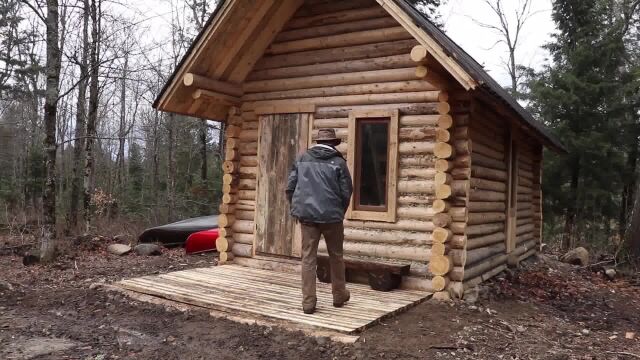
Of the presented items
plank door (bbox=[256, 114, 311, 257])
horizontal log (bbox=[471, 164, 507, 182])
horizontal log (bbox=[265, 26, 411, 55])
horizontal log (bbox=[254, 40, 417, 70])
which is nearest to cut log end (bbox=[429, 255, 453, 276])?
horizontal log (bbox=[471, 164, 507, 182])

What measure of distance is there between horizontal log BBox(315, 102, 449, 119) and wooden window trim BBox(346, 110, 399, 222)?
98 millimetres

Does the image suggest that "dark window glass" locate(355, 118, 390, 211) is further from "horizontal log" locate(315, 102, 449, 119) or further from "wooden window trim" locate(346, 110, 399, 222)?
"horizontal log" locate(315, 102, 449, 119)

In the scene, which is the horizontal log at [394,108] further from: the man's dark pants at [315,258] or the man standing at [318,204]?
the man's dark pants at [315,258]

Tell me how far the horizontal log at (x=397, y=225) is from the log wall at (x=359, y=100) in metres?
0.02

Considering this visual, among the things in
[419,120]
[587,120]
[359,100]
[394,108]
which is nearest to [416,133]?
[419,120]

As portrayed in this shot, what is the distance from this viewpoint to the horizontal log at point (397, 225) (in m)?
7.71

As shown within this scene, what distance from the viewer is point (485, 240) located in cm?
883

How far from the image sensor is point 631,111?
19391mm

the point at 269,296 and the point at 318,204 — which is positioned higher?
the point at 318,204

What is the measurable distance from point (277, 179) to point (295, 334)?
389 cm

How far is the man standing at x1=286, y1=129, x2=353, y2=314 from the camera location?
20.4 ft

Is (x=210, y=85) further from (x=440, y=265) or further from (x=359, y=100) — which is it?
(x=440, y=265)

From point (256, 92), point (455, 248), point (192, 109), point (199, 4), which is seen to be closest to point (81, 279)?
point (192, 109)

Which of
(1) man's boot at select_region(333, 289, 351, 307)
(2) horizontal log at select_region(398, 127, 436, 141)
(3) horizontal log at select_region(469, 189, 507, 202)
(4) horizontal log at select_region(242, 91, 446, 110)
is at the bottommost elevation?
(1) man's boot at select_region(333, 289, 351, 307)
